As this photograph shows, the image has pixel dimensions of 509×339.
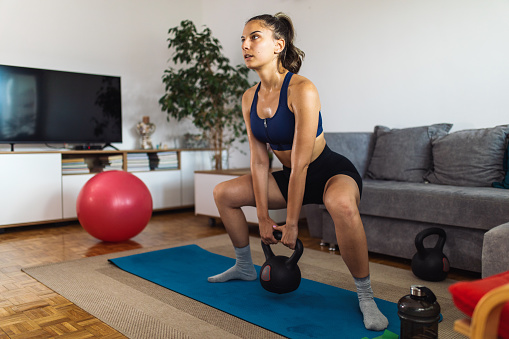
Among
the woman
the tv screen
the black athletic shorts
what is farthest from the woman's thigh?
the tv screen

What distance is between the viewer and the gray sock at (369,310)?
5.41ft

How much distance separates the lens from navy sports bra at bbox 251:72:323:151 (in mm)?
1886

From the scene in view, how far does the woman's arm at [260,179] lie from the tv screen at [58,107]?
8.51ft

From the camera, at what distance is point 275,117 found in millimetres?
1903

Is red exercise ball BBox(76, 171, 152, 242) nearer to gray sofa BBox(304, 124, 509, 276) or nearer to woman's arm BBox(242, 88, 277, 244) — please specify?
gray sofa BBox(304, 124, 509, 276)

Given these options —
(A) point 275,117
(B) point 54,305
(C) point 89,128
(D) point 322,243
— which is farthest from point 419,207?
(C) point 89,128

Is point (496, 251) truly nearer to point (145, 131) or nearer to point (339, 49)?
point (339, 49)

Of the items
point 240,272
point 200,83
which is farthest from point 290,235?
point 200,83

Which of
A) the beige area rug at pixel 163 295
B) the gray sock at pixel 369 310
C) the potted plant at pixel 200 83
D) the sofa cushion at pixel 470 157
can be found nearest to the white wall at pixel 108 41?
the potted plant at pixel 200 83

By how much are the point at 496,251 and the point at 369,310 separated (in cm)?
51

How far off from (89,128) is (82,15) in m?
1.12

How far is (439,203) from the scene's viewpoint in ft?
7.94

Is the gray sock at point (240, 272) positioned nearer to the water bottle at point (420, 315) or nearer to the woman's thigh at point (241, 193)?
the woman's thigh at point (241, 193)

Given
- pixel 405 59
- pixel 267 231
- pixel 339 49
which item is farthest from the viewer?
pixel 339 49
